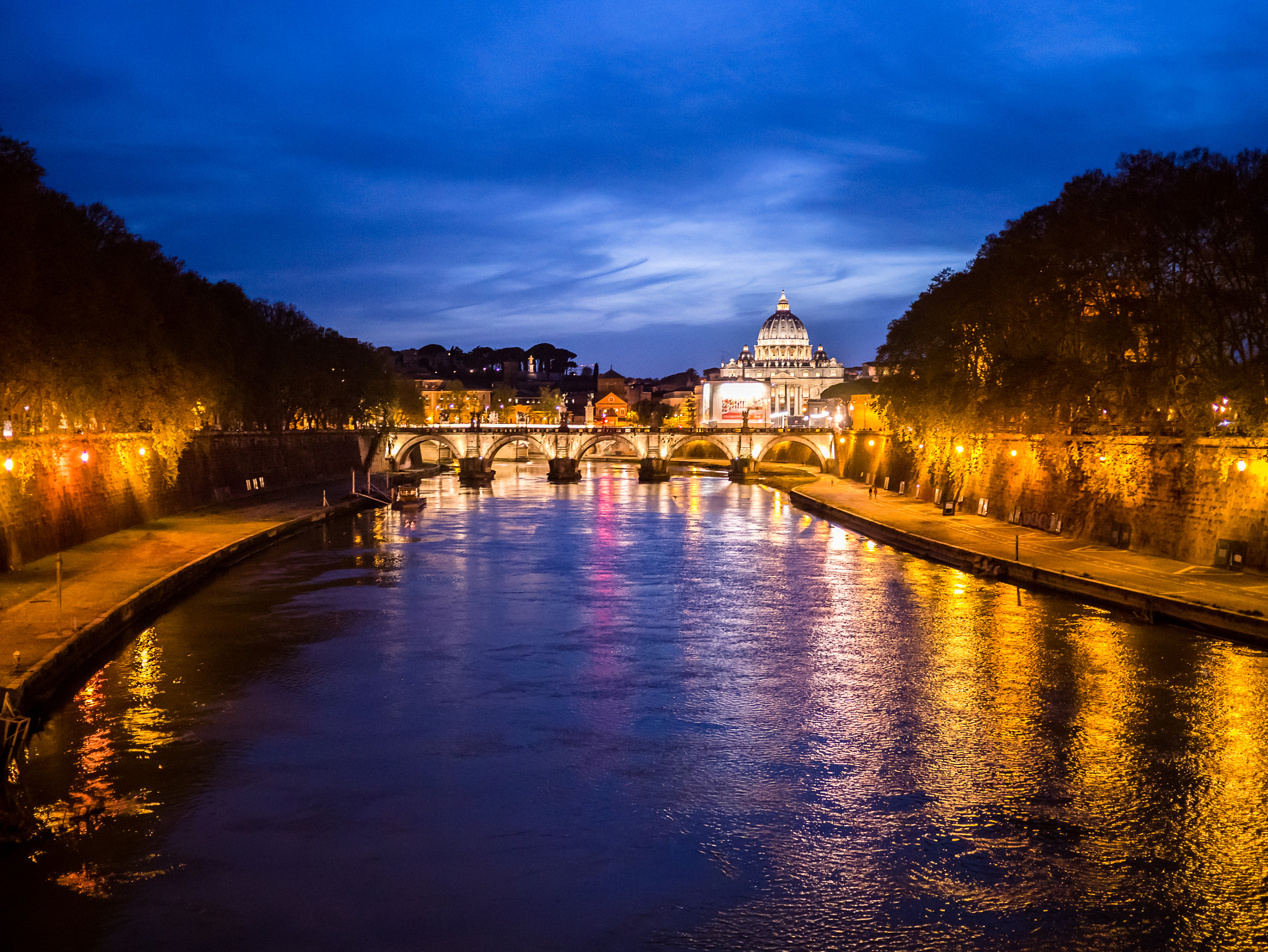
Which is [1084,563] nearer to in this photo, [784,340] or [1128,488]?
[1128,488]

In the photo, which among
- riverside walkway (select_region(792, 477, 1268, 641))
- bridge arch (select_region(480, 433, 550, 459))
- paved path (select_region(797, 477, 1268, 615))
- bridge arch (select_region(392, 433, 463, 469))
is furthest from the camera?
bridge arch (select_region(392, 433, 463, 469))

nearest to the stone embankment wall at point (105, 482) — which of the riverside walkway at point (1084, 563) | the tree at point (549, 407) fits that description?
the riverside walkway at point (1084, 563)

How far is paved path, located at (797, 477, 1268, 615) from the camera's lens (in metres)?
22.8

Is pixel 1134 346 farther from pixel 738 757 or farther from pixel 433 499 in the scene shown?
pixel 433 499

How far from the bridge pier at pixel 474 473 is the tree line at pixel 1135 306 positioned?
43790 millimetres

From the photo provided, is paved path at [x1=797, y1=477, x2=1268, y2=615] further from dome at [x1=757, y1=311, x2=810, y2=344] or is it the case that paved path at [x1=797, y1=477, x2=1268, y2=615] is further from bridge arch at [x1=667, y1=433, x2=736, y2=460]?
dome at [x1=757, y1=311, x2=810, y2=344]

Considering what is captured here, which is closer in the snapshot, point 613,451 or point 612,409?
point 613,451

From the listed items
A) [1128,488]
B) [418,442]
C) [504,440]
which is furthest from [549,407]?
[1128,488]

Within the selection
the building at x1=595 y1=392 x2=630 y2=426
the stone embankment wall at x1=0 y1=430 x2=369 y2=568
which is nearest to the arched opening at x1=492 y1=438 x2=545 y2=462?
the building at x1=595 y1=392 x2=630 y2=426

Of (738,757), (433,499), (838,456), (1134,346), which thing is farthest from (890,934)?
(838,456)

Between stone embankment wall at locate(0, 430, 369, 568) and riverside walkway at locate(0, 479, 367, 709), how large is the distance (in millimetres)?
509

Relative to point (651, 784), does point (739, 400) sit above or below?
above

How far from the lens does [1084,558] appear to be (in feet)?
96.6

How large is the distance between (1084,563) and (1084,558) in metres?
1.06
